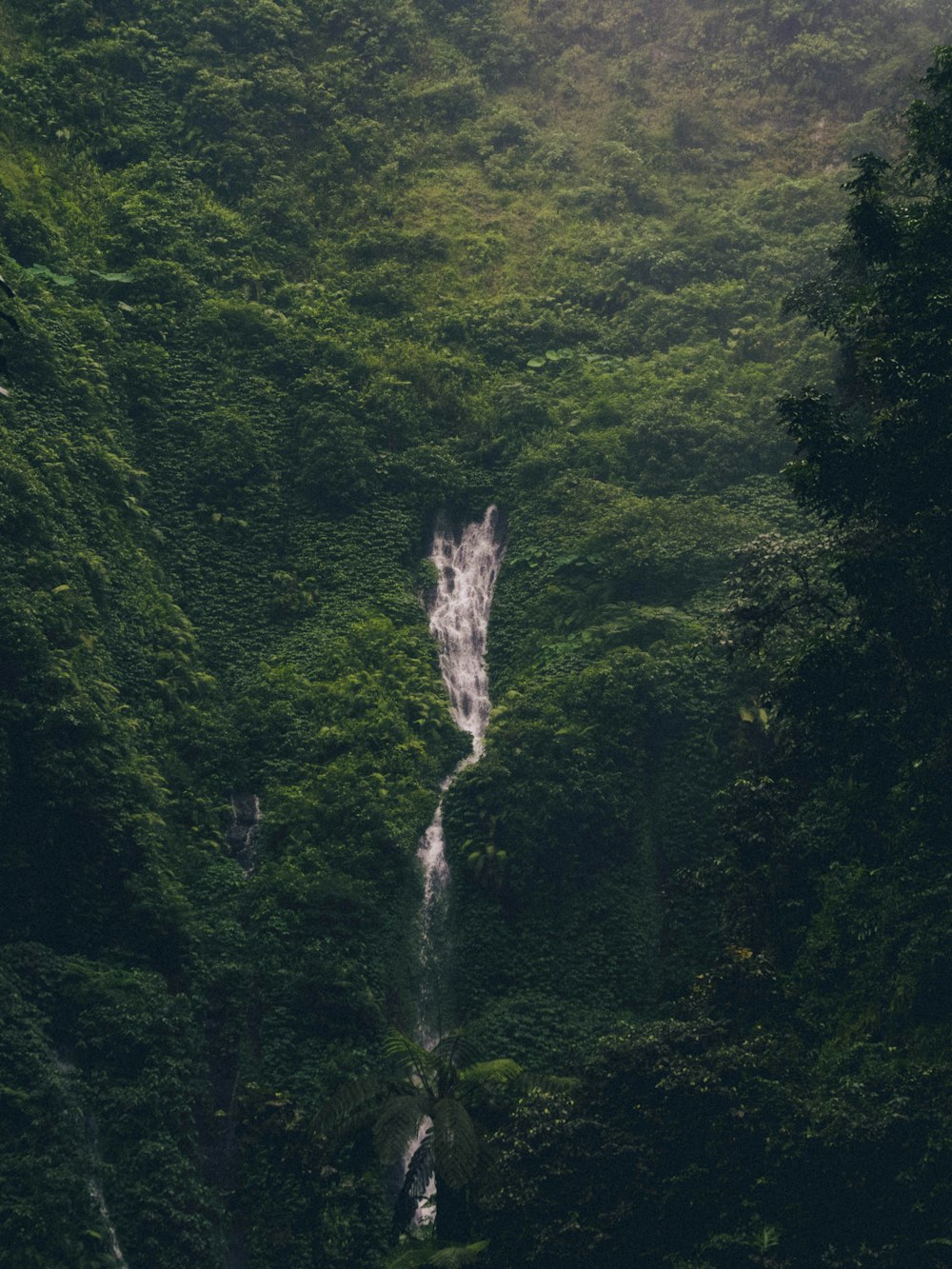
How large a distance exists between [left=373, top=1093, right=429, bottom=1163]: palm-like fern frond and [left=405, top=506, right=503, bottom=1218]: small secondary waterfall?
5267mm

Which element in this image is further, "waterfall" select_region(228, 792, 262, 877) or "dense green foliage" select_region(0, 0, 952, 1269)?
"waterfall" select_region(228, 792, 262, 877)

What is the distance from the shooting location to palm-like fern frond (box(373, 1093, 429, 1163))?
61.0ft

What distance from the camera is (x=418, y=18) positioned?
46906 mm

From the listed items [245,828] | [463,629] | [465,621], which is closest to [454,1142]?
[245,828]

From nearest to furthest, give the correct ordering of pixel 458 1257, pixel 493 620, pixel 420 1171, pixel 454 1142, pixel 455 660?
pixel 458 1257 < pixel 454 1142 < pixel 420 1171 < pixel 455 660 < pixel 493 620

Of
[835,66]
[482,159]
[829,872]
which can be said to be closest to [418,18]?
[482,159]

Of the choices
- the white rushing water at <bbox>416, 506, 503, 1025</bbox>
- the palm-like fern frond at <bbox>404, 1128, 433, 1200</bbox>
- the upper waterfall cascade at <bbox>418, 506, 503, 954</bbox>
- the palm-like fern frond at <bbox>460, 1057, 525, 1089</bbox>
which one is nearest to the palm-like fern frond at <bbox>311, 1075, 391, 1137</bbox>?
the palm-like fern frond at <bbox>404, 1128, 433, 1200</bbox>

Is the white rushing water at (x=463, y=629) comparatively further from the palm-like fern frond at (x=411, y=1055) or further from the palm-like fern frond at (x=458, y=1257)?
the palm-like fern frond at (x=458, y=1257)

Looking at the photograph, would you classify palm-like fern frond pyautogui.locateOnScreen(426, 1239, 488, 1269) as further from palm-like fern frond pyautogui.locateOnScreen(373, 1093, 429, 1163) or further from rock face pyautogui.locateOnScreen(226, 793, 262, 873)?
rock face pyautogui.locateOnScreen(226, 793, 262, 873)

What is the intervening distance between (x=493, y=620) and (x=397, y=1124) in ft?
49.7

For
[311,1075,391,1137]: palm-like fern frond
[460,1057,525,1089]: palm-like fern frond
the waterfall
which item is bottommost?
[311,1075,391,1137]: palm-like fern frond

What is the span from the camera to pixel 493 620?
31.8m

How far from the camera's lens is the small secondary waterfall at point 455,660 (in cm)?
2527

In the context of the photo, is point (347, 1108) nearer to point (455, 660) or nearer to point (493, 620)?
point (455, 660)
